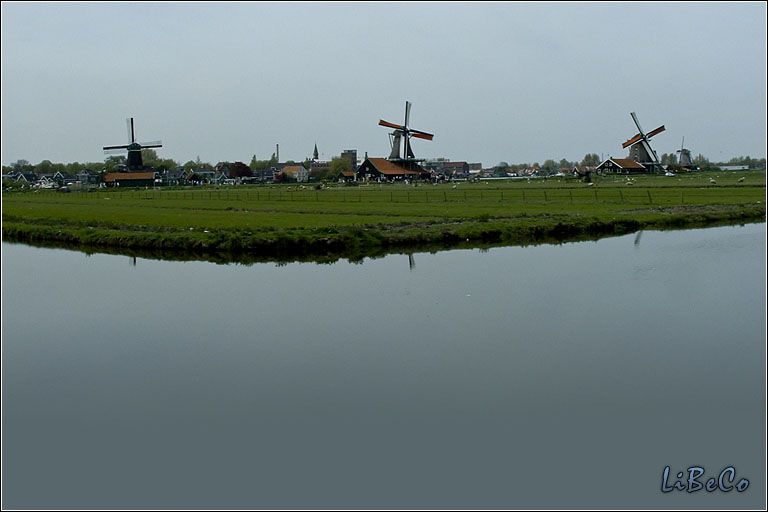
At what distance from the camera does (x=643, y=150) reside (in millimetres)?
87875

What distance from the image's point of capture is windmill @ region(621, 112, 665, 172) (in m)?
86.7

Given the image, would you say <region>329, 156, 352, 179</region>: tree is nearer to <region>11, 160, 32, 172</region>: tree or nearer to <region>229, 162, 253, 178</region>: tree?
<region>229, 162, 253, 178</region>: tree

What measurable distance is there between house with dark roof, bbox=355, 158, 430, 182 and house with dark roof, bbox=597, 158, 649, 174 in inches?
Result: 794

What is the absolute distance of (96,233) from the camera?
29422 mm

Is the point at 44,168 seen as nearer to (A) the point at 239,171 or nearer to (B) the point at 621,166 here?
(A) the point at 239,171

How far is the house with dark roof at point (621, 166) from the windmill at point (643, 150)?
1.54 meters

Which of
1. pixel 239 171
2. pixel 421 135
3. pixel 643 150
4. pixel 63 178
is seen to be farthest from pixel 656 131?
pixel 63 178

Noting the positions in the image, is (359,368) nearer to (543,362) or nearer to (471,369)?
(471,369)

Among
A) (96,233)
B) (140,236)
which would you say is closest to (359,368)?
(140,236)

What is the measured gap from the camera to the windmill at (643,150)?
86688mm

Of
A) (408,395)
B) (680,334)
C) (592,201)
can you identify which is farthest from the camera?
(592,201)

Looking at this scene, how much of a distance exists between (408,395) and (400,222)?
20.0 m

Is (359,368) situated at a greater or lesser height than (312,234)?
lesser

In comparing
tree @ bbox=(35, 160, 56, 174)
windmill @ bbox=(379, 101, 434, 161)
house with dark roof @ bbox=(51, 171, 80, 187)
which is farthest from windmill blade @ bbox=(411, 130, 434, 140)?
tree @ bbox=(35, 160, 56, 174)
